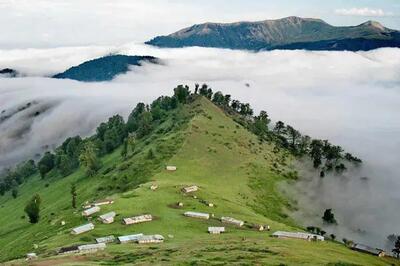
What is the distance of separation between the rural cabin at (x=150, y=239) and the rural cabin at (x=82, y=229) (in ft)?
52.1

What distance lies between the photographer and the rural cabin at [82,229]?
396ft

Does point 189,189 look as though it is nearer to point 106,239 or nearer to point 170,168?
point 170,168

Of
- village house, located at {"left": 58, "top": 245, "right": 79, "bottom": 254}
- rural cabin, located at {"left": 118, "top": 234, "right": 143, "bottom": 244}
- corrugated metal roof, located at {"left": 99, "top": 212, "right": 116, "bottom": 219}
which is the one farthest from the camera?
corrugated metal roof, located at {"left": 99, "top": 212, "right": 116, "bottom": 219}

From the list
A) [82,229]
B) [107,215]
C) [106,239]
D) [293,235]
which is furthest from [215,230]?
[82,229]

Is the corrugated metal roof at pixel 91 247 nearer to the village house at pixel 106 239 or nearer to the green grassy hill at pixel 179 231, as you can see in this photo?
the green grassy hill at pixel 179 231

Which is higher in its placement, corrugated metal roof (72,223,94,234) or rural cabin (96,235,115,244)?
rural cabin (96,235,115,244)

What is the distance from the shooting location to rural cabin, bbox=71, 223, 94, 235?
12081 cm

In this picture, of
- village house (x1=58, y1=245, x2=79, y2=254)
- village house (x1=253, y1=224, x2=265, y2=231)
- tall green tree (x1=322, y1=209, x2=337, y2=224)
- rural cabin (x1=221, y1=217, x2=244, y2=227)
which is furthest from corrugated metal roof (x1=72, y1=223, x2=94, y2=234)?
tall green tree (x1=322, y1=209, x2=337, y2=224)

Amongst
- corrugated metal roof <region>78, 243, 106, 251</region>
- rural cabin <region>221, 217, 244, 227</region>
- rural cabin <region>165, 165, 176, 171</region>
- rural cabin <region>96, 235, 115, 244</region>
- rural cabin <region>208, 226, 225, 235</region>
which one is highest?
corrugated metal roof <region>78, 243, 106, 251</region>

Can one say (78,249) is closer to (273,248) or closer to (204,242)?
(204,242)

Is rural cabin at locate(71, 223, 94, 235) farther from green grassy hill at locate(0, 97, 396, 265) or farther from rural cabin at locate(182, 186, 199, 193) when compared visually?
rural cabin at locate(182, 186, 199, 193)

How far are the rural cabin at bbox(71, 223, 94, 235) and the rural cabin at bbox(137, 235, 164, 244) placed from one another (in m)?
15.9

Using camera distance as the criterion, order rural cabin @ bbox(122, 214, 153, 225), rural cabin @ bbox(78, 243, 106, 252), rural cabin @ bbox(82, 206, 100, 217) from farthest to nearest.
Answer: rural cabin @ bbox(82, 206, 100, 217)
rural cabin @ bbox(122, 214, 153, 225)
rural cabin @ bbox(78, 243, 106, 252)

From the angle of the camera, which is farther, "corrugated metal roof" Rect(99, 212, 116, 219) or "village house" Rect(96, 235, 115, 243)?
"corrugated metal roof" Rect(99, 212, 116, 219)
